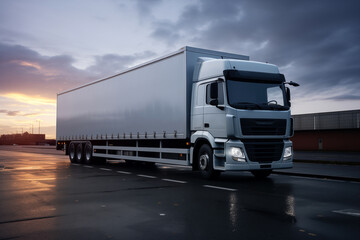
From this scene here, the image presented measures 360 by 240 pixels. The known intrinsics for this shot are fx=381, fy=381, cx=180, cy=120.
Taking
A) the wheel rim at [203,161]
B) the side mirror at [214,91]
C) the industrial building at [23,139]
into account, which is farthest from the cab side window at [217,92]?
the industrial building at [23,139]

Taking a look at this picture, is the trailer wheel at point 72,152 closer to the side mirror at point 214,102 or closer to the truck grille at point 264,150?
the side mirror at point 214,102

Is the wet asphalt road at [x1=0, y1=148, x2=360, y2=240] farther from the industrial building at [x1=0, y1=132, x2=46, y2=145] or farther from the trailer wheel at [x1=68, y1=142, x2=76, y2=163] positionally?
the industrial building at [x1=0, y1=132, x2=46, y2=145]

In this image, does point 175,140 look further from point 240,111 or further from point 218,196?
point 218,196

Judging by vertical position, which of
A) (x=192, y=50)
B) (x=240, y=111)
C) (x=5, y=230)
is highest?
(x=192, y=50)

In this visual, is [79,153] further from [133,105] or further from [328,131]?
[328,131]

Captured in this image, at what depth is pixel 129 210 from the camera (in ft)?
22.4

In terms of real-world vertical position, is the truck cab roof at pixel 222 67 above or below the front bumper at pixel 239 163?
above

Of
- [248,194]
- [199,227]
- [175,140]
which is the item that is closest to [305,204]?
[248,194]

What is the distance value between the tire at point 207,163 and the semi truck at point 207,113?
0.03 m

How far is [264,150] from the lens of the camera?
1112 cm

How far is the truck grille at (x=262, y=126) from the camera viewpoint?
10.8 metres

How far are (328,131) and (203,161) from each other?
36.4 meters

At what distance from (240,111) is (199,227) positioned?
18.6 feet

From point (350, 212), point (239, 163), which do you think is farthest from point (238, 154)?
point (350, 212)
